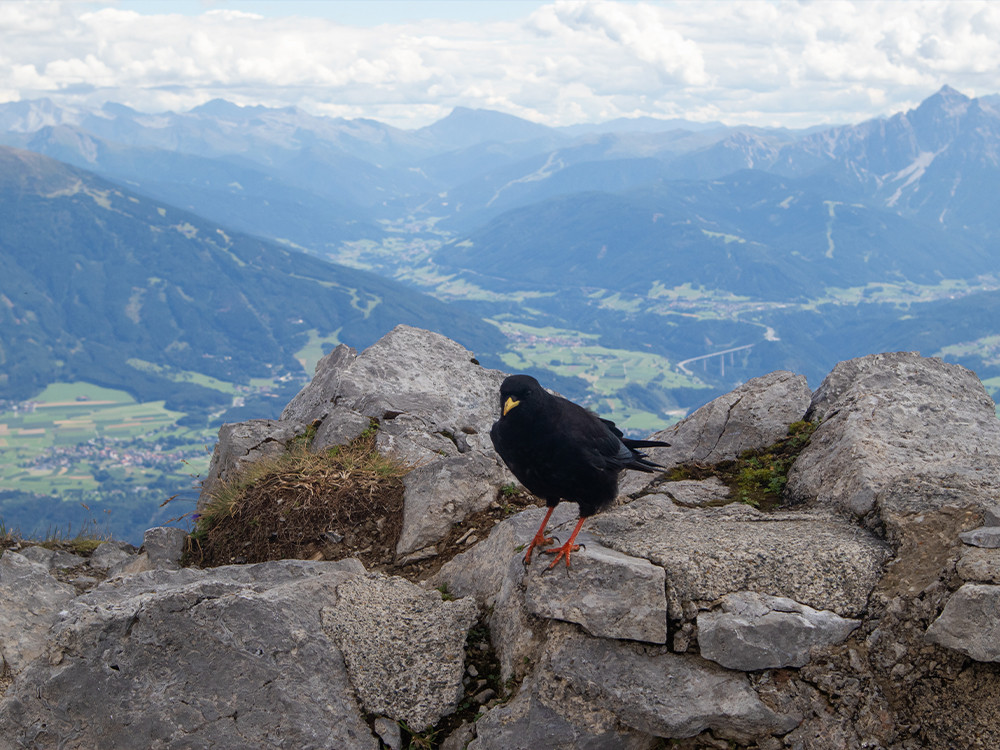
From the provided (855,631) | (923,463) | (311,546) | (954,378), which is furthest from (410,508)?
(954,378)

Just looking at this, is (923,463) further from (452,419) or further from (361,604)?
(452,419)

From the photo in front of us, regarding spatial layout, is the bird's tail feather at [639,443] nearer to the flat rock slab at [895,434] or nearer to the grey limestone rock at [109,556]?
the flat rock slab at [895,434]

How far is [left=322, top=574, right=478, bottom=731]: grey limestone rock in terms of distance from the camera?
22.5ft

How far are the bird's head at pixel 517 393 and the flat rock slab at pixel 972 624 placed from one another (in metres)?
4.08

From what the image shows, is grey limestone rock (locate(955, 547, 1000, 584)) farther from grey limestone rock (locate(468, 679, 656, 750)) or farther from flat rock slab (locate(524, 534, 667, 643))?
grey limestone rock (locate(468, 679, 656, 750))

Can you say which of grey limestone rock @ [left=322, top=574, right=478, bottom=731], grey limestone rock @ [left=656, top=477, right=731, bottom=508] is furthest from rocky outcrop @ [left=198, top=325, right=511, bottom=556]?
grey limestone rock @ [left=656, top=477, right=731, bottom=508]

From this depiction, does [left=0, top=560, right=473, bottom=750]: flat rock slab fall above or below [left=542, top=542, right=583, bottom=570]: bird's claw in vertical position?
below

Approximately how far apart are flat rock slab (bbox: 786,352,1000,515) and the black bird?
283 centimetres

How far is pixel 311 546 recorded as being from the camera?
32.8 ft

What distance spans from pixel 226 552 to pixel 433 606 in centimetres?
411

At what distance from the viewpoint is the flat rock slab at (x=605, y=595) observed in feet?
21.7

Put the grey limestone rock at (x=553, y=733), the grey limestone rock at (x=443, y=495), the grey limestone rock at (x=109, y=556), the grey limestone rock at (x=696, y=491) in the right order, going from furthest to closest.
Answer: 1. the grey limestone rock at (x=109, y=556)
2. the grey limestone rock at (x=443, y=495)
3. the grey limestone rock at (x=696, y=491)
4. the grey limestone rock at (x=553, y=733)

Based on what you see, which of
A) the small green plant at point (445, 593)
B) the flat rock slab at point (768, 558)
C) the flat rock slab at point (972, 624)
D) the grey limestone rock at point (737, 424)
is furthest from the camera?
the grey limestone rock at point (737, 424)

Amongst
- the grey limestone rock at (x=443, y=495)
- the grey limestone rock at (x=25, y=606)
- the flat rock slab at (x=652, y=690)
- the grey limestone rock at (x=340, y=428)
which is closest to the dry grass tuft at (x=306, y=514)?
the grey limestone rock at (x=443, y=495)
